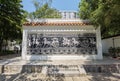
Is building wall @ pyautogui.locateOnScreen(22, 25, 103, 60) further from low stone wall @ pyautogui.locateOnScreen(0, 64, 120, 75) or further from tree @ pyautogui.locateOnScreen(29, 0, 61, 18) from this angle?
tree @ pyautogui.locateOnScreen(29, 0, 61, 18)

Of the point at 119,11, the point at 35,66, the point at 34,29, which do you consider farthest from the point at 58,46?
the point at 119,11

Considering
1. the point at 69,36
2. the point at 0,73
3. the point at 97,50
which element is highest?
the point at 69,36

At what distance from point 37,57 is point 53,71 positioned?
203 inches

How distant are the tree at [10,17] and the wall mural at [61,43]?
28.0 feet

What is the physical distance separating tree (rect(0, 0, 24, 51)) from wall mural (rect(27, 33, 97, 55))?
8545 mm

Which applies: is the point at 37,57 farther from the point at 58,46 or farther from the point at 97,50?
the point at 97,50

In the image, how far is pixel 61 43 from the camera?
16.4 metres

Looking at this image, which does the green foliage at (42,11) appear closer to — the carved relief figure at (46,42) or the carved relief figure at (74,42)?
the carved relief figure at (46,42)

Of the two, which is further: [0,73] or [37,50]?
[37,50]

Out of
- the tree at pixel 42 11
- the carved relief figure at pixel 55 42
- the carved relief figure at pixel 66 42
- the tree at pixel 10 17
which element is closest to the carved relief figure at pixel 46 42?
the carved relief figure at pixel 55 42

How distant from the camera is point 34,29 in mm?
16453

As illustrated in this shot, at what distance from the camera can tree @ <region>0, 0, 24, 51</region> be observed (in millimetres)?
23300

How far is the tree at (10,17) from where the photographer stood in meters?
23.3

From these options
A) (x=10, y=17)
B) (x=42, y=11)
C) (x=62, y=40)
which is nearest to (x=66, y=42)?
(x=62, y=40)
